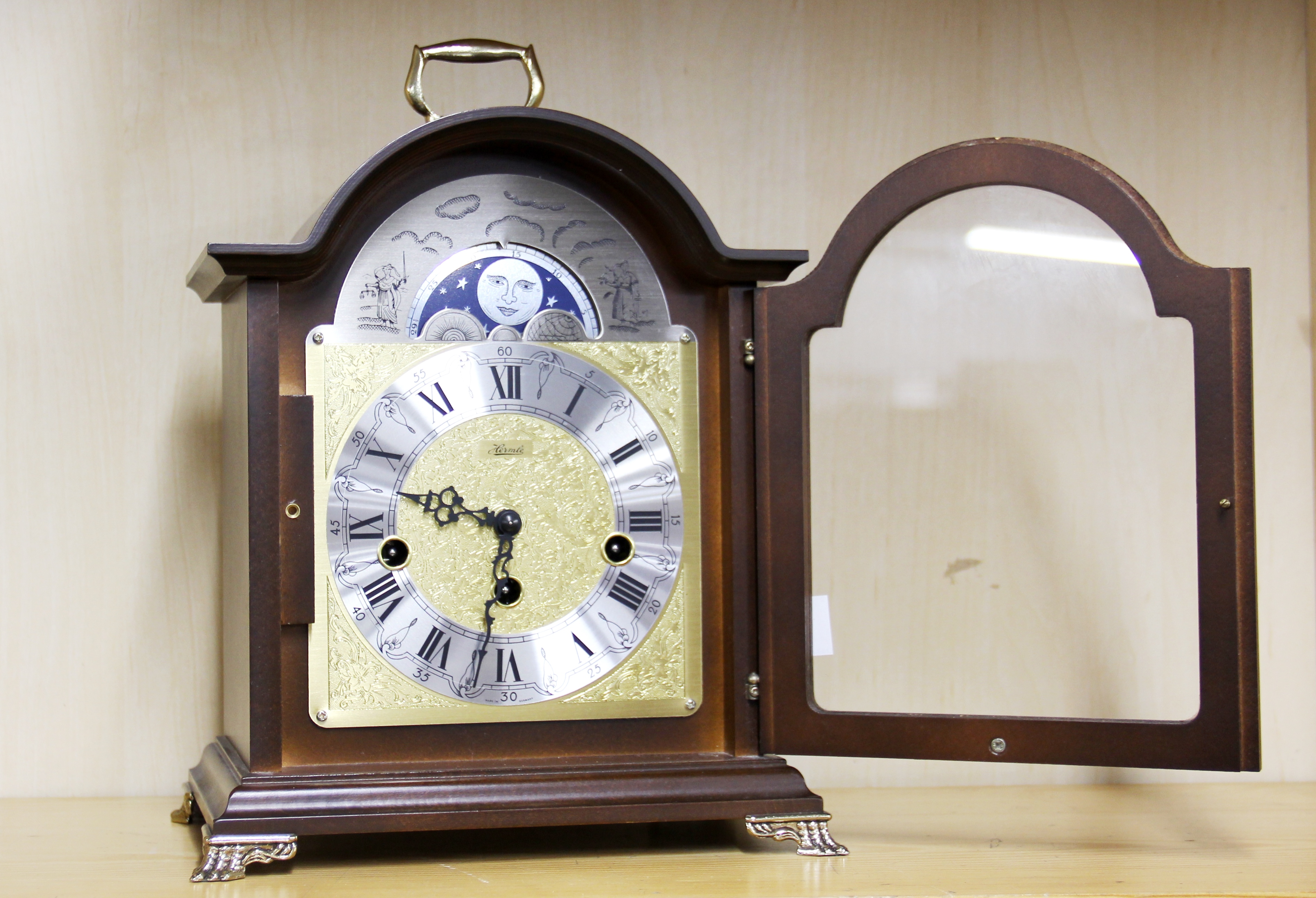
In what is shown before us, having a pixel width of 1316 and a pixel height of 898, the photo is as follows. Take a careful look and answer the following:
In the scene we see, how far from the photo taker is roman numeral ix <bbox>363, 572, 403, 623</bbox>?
1180 millimetres

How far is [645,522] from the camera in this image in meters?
1.23

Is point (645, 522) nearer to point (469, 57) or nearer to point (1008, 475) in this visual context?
point (1008, 475)

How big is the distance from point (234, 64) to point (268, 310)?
0.51 meters

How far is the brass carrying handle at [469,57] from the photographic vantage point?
1.26m

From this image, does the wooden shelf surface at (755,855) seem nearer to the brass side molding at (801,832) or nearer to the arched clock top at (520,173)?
the brass side molding at (801,832)

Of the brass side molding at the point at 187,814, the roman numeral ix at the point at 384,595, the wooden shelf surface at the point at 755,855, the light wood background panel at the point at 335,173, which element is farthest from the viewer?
the light wood background panel at the point at 335,173

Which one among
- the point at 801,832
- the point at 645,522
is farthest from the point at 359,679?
the point at 801,832

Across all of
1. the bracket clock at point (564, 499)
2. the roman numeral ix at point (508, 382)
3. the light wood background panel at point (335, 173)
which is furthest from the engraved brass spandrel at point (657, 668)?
the light wood background panel at point (335, 173)

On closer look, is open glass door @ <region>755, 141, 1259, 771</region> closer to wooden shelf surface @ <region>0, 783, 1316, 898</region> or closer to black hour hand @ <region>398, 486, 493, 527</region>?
wooden shelf surface @ <region>0, 783, 1316, 898</region>

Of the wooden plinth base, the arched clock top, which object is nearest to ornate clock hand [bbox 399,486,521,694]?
the wooden plinth base

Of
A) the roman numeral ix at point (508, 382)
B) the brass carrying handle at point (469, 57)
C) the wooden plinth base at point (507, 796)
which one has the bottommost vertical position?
the wooden plinth base at point (507, 796)

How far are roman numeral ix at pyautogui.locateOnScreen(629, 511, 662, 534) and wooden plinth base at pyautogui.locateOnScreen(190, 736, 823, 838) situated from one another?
0.70 ft

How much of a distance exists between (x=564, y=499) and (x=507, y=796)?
275mm

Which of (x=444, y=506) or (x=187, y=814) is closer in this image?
(x=444, y=506)
